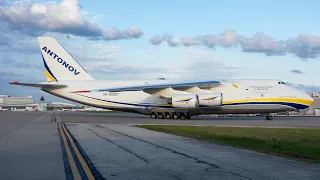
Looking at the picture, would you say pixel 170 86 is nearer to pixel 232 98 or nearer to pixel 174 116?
pixel 174 116

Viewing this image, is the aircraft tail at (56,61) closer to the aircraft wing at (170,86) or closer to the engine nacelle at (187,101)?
the aircraft wing at (170,86)

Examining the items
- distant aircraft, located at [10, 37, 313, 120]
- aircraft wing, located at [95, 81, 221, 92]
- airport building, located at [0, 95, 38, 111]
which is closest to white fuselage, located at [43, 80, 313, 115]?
distant aircraft, located at [10, 37, 313, 120]

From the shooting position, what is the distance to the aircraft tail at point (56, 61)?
153 feet

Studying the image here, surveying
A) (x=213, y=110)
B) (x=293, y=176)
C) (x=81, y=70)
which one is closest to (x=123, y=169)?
(x=293, y=176)

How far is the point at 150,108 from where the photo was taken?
4472 centimetres

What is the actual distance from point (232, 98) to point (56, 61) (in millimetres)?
21026

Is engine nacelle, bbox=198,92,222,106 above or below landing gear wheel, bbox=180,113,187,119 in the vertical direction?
above

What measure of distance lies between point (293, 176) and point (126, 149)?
630 cm

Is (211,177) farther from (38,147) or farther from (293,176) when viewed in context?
(38,147)

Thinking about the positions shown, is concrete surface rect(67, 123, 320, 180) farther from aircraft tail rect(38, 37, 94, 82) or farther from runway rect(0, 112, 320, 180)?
aircraft tail rect(38, 37, 94, 82)

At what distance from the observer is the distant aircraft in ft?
135

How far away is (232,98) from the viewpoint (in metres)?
41.4

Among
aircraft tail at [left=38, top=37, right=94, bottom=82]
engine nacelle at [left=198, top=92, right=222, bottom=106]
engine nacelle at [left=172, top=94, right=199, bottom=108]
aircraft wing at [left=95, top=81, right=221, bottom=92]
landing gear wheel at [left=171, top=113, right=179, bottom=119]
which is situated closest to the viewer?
engine nacelle at [left=198, top=92, right=222, bottom=106]

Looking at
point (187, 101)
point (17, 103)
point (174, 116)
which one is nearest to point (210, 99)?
point (187, 101)
